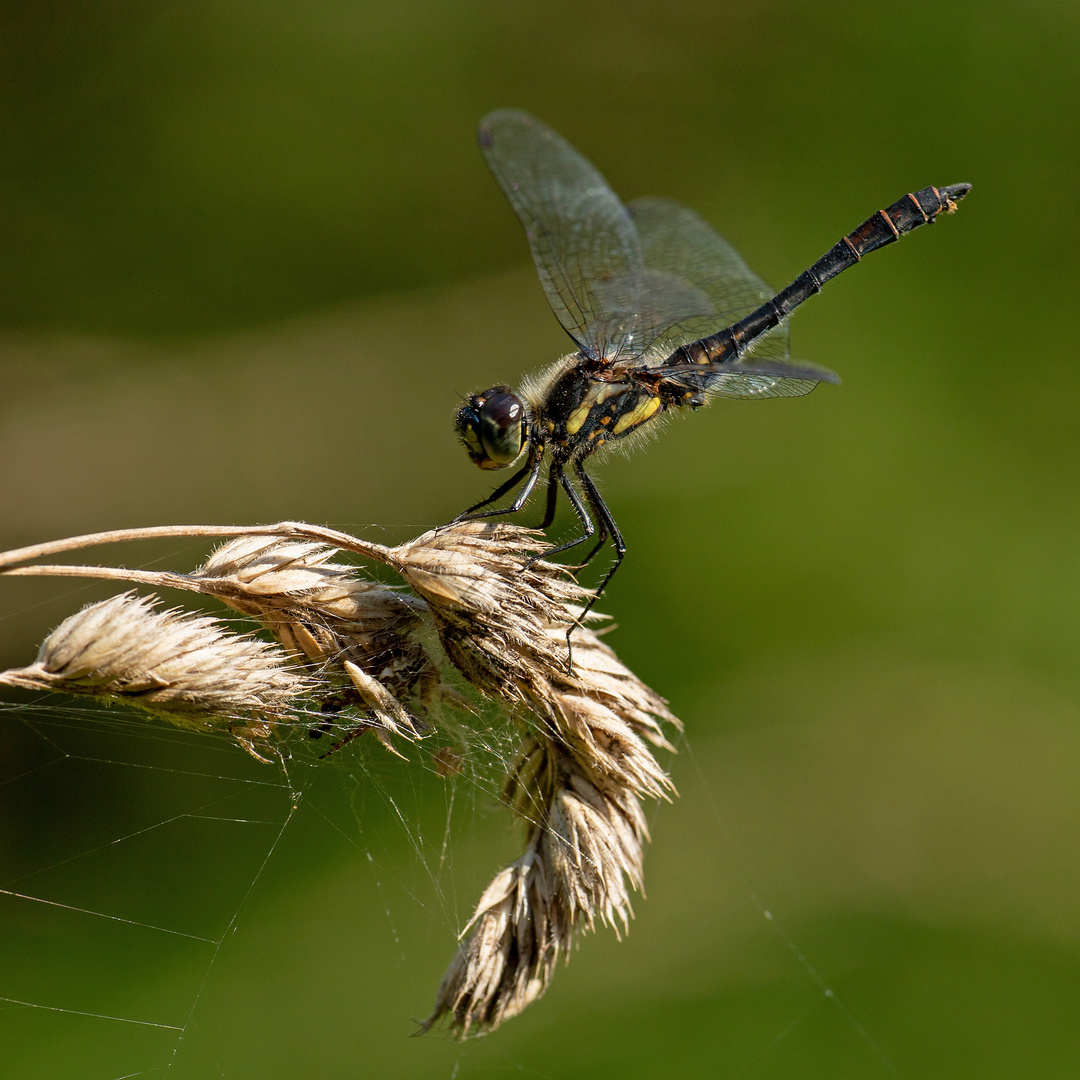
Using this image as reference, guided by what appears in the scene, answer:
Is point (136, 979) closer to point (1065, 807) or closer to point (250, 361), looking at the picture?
point (250, 361)

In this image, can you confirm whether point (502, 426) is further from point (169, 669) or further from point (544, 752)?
point (169, 669)

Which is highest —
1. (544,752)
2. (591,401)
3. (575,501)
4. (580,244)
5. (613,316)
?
(580,244)

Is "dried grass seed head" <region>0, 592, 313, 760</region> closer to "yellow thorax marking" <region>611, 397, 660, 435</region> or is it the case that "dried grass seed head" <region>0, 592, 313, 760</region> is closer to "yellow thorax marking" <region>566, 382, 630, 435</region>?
"yellow thorax marking" <region>566, 382, 630, 435</region>

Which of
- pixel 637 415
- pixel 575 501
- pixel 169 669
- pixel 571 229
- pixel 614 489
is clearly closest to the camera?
pixel 169 669

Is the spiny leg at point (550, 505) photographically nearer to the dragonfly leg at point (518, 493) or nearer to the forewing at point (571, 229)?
the dragonfly leg at point (518, 493)

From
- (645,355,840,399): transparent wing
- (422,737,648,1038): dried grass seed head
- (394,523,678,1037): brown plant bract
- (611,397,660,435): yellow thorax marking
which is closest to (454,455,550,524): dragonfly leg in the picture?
(611,397,660,435): yellow thorax marking

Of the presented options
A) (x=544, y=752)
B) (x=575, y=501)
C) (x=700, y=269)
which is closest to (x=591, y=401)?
(x=575, y=501)

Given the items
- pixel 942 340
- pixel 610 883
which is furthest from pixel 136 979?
pixel 942 340
